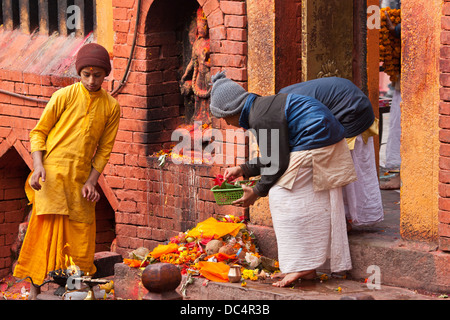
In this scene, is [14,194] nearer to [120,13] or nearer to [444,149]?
[120,13]

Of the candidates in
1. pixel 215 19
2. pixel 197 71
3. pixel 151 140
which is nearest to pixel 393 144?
pixel 197 71

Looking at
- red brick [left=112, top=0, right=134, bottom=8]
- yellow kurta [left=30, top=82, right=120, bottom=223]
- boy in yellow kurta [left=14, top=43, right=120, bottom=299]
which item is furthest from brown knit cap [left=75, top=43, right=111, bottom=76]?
red brick [left=112, top=0, right=134, bottom=8]

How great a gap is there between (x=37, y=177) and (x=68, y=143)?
0.38m

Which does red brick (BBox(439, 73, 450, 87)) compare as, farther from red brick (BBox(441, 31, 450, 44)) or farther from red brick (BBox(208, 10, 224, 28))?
red brick (BBox(208, 10, 224, 28))

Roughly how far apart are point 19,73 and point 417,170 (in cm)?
458

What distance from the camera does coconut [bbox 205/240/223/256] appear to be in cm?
688

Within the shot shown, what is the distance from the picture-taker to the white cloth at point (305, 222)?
20.6ft

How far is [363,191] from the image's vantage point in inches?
277

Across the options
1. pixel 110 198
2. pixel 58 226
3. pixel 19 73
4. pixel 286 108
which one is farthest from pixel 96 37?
pixel 286 108

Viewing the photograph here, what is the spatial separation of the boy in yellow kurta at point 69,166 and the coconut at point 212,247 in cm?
96

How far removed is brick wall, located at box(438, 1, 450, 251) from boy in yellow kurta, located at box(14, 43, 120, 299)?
249 centimetres

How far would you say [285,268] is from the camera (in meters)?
6.36

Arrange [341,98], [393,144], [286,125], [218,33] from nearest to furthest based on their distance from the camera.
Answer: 1. [286,125]
2. [341,98]
3. [218,33]
4. [393,144]

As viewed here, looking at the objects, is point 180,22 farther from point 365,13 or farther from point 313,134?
point 313,134
